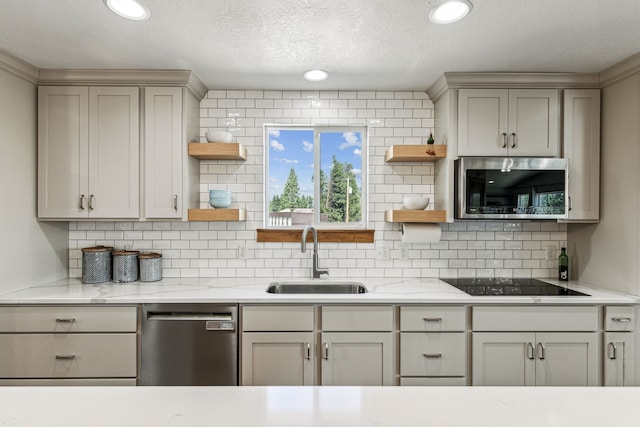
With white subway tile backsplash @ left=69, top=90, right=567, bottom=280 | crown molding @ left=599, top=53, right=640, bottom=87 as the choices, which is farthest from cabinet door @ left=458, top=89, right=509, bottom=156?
crown molding @ left=599, top=53, right=640, bottom=87

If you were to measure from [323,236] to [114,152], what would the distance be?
1612mm

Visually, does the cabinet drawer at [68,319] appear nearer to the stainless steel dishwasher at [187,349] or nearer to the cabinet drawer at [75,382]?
the stainless steel dishwasher at [187,349]

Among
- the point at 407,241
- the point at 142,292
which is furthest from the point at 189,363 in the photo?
the point at 407,241

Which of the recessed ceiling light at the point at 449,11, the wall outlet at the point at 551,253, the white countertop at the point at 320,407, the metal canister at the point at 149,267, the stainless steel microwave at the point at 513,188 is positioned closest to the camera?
Result: the white countertop at the point at 320,407

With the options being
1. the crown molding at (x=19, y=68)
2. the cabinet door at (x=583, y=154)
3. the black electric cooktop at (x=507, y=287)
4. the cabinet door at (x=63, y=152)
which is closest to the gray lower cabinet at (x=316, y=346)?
the black electric cooktop at (x=507, y=287)

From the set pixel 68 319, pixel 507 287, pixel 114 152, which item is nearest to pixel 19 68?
pixel 114 152

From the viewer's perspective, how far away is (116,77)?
2.55 metres

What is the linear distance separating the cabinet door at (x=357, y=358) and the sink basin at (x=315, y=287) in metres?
0.53

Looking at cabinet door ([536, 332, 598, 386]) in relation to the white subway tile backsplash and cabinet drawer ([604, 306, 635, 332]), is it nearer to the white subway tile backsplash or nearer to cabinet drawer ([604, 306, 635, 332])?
cabinet drawer ([604, 306, 635, 332])

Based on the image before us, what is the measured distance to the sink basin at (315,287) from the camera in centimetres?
278

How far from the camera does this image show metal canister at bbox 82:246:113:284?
265 cm

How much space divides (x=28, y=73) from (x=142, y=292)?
64.4 inches

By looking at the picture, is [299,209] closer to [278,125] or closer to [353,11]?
[278,125]

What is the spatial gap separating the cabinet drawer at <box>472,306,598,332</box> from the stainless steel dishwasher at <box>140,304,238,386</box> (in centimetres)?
151
